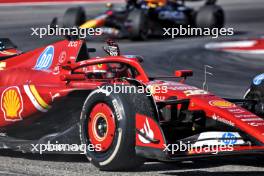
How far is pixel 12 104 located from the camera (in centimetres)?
899

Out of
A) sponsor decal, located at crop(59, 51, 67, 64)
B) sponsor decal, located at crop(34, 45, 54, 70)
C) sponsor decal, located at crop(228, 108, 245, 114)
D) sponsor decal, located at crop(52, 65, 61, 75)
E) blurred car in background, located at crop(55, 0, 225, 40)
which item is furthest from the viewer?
blurred car in background, located at crop(55, 0, 225, 40)

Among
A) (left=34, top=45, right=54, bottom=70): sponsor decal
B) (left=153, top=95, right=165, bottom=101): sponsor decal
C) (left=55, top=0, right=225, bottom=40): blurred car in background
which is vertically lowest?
(left=153, top=95, right=165, bottom=101): sponsor decal

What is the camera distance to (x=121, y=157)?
7.71 metres

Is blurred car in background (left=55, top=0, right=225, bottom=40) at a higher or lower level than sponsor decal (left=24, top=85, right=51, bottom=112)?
higher

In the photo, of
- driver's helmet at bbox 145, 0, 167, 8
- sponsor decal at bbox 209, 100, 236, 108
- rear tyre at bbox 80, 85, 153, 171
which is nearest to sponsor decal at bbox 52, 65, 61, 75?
rear tyre at bbox 80, 85, 153, 171

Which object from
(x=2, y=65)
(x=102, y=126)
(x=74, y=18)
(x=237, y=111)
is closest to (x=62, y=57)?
(x=2, y=65)

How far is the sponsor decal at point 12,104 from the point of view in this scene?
892cm

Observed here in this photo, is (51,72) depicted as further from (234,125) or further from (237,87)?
(237,87)

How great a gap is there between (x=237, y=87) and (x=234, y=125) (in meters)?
7.99

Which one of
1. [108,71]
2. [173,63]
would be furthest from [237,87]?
[108,71]

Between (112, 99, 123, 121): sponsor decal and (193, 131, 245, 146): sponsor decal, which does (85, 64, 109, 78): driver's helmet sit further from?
(193, 131, 245, 146): sponsor decal

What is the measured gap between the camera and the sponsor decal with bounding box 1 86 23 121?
8922 millimetres

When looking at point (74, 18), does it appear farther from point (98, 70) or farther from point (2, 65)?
point (98, 70)

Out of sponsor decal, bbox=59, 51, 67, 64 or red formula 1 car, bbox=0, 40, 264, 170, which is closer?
red formula 1 car, bbox=0, 40, 264, 170
